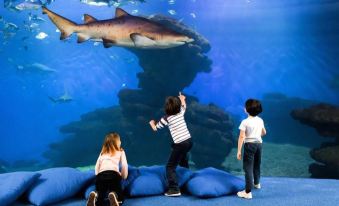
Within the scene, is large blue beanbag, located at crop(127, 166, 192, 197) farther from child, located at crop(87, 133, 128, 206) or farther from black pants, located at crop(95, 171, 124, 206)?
black pants, located at crop(95, 171, 124, 206)

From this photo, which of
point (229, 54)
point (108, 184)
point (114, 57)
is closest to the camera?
point (108, 184)

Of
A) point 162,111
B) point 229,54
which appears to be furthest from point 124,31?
point 229,54

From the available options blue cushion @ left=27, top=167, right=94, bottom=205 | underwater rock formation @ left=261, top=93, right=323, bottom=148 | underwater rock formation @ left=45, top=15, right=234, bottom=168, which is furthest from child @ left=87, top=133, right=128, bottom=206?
underwater rock formation @ left=261, top=93, right=323, bottom=148

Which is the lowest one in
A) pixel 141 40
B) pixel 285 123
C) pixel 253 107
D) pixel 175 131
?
pixel 285 123

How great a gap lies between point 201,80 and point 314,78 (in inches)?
199

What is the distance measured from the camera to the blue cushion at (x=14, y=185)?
9.76 feet

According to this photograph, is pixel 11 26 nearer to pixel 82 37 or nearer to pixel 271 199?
pixel 82 37

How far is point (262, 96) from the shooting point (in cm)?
1652

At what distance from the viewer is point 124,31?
548cm

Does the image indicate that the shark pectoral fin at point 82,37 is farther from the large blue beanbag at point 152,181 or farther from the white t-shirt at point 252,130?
the white t-shirt at point 252,130

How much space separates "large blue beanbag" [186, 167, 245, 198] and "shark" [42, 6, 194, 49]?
237 cm

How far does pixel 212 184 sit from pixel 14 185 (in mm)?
1915

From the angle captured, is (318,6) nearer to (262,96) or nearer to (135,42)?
(262,96)

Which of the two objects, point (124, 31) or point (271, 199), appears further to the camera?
point (124, 31)
